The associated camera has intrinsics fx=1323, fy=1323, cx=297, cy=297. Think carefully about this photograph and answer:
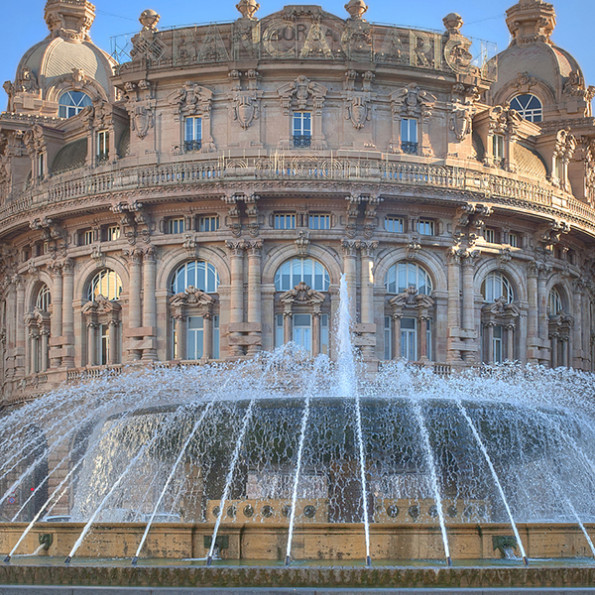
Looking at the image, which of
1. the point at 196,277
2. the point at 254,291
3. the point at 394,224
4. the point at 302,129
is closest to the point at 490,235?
the point at 394,224

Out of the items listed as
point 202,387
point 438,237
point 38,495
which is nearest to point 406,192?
point 438,237

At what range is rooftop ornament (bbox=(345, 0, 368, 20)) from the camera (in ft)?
169

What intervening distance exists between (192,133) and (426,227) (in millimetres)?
9724

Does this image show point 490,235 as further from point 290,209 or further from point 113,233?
point 113,233

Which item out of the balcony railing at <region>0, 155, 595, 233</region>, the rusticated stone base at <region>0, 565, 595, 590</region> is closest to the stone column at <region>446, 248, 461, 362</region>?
the balcony railing at <region>0, 155, 595, 233</region>

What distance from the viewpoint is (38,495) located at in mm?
54219

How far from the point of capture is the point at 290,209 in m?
49.8

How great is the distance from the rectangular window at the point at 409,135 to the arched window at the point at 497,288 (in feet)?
20.1

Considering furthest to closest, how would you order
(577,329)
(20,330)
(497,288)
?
(577,329) → (20,330) → (497,288)

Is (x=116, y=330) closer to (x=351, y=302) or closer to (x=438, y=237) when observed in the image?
(x=351, y=302)

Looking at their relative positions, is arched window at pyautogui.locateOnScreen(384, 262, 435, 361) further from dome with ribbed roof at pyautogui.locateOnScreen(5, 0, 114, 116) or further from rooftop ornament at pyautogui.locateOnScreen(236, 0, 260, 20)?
dome with ribbed roof at pyautogui.locateOnScreen(5, 0, 114, 116)

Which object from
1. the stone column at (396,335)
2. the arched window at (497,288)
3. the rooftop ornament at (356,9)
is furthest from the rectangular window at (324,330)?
the rooftop ornament at (356,9)

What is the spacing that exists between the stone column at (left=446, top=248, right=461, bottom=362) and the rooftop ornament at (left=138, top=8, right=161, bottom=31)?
1473 centimetres

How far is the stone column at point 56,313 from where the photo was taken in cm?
5244
